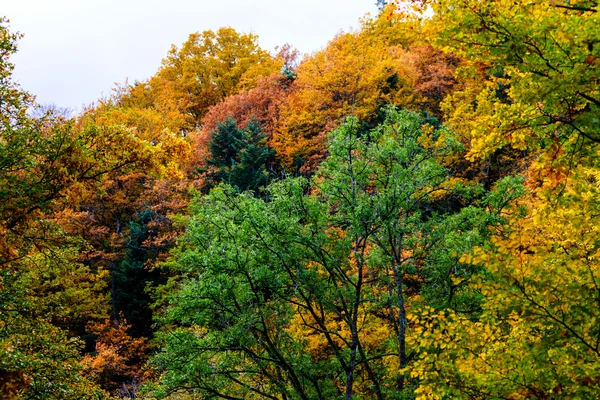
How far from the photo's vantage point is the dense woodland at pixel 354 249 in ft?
15.3

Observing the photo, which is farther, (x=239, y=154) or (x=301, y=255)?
(x=239, y=154)

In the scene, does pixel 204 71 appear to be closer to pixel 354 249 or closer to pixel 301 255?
pixel 354 249

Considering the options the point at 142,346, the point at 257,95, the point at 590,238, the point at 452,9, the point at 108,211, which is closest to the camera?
the point at 452,9

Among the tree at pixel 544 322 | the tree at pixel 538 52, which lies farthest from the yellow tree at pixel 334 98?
the tree at pixel 538 52

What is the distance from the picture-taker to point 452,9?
4285mm

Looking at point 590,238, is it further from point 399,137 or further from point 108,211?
point 108,211

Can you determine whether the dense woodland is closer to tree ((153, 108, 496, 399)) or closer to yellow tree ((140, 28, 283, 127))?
tree ((153, 108, 496, 399))

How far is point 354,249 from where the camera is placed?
42.0ft

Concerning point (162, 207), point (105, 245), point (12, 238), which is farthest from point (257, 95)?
point (12, 238)

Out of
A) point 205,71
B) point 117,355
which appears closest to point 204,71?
point 205,71

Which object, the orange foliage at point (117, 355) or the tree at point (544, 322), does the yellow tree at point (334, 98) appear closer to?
the orange foliage at point (117, 355)

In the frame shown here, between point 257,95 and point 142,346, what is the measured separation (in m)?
17.8

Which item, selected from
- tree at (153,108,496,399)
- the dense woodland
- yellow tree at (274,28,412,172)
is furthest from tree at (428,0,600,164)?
yellow tree at (274,28,412,172)

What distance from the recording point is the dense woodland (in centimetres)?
465
